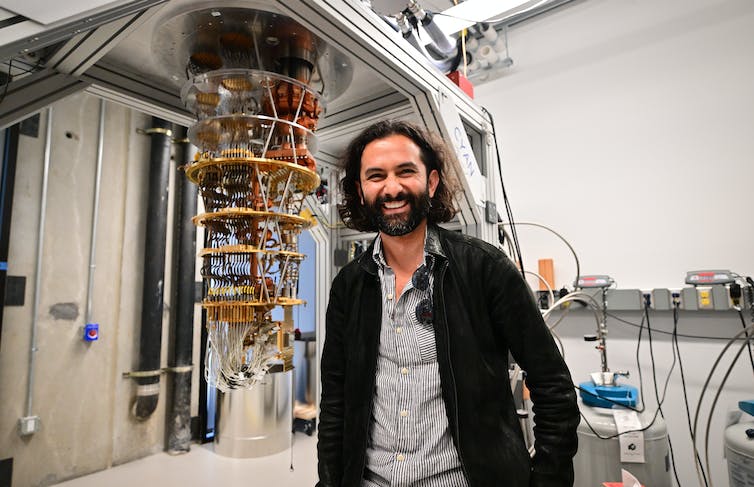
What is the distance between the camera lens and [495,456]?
90 centimetres

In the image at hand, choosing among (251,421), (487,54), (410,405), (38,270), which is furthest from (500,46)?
(38,270)

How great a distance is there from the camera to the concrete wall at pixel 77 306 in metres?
2.52

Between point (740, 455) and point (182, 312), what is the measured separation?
3.37 m

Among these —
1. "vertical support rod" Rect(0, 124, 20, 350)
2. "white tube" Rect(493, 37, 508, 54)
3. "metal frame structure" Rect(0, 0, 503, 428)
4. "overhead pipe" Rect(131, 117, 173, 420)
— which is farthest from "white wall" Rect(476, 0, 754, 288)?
"vertical support rod" Rect(0, 124, 20, 350)

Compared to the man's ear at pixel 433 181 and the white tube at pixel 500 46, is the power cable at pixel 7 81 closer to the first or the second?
the man's ear at pixel 433 181

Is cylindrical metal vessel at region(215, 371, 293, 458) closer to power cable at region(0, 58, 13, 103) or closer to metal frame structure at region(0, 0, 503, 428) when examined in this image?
metal frame structure at region(0, 0, 503, 428)

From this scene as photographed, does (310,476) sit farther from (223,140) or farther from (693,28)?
(693,28)

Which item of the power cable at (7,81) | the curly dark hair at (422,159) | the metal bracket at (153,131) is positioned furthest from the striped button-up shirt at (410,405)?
the metal bracket at (153,131)

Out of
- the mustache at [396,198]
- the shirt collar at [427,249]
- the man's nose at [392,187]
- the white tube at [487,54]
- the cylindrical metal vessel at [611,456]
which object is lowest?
the cylindrical metal vessel at [611,456]

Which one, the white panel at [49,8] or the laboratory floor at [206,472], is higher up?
the white panel at [49,8]

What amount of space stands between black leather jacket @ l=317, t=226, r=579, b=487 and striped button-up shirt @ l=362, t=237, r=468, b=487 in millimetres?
25

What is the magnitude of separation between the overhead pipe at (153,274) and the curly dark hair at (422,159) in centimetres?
230

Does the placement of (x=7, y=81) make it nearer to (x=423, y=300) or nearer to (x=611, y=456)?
(x=423, y=300)

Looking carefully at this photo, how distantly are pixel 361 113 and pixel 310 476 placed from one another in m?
2.29
